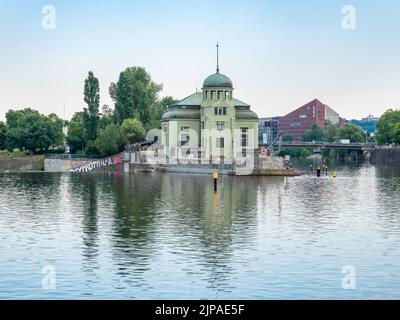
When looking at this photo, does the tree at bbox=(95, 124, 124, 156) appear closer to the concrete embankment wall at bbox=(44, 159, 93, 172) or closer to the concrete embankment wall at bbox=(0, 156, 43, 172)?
the concrete embankment wall at bbox=(44, 159, 93, 172)

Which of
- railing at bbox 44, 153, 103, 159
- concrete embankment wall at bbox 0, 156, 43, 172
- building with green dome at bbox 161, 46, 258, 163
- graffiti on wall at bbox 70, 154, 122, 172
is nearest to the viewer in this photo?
building with green dome at bbox 161, 46, 258, 163

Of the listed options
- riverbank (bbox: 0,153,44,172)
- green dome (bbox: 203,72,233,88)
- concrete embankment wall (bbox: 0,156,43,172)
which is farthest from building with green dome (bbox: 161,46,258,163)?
concrete embankment wall (bbox: 0,156,43,172)

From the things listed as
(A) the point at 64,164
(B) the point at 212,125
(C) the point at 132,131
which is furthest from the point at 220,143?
(A) the point at 64,164

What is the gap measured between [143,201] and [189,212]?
45.5 feet

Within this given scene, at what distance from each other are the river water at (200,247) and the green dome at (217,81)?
82535mm

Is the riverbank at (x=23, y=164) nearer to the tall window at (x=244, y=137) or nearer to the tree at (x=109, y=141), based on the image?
the tree at (x=109, y=141)

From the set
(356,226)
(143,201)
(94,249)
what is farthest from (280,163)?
(94,249)

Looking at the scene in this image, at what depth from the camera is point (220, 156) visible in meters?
172

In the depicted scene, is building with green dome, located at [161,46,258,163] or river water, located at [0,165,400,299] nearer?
river water, located at [0,165,400,299]

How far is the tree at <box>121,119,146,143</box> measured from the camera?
619 feet

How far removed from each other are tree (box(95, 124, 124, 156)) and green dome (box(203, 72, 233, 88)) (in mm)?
27471

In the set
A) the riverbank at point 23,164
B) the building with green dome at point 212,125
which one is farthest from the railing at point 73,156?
the building with green dome at point 212,125

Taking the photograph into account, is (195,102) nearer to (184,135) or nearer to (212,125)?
(184,135)
